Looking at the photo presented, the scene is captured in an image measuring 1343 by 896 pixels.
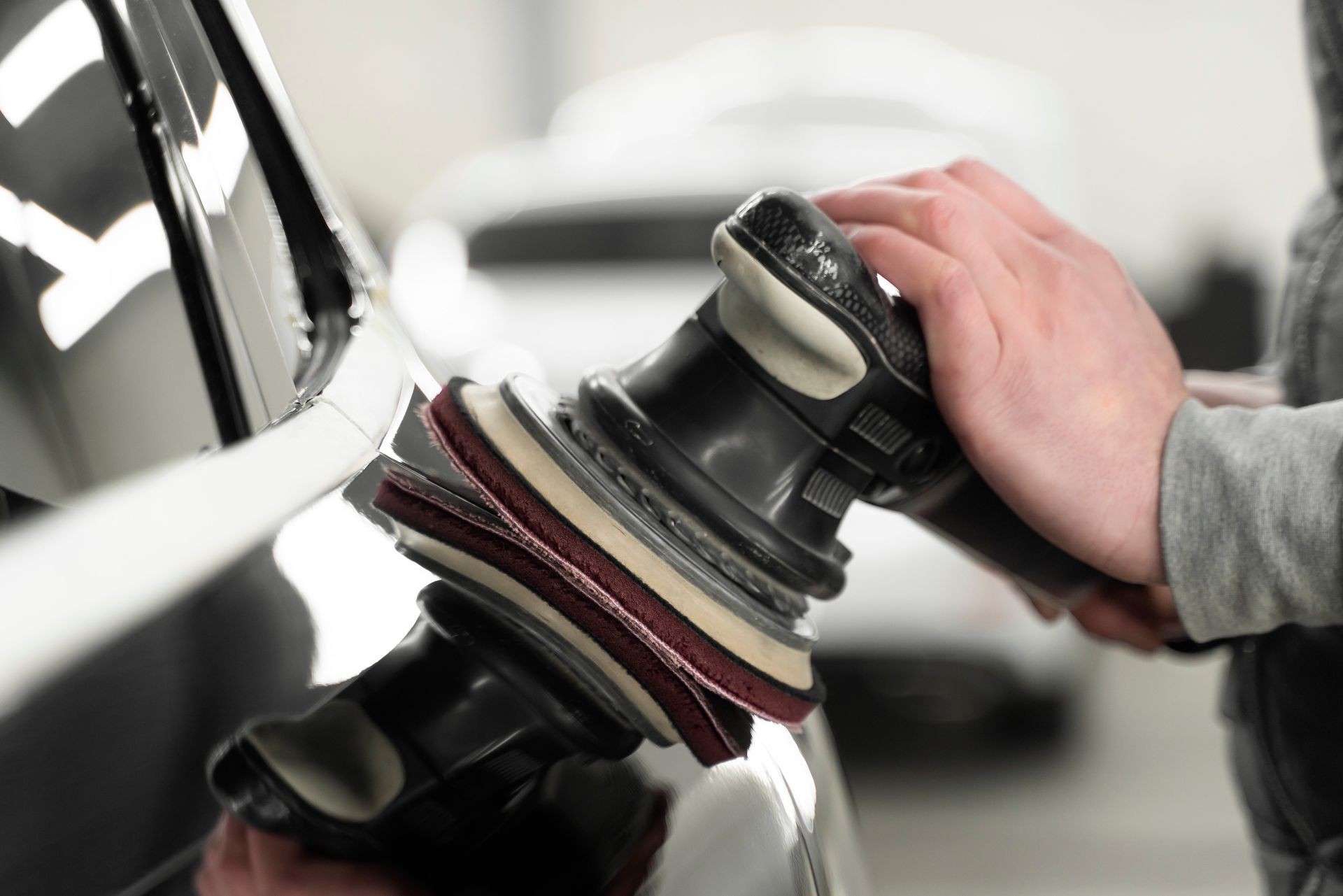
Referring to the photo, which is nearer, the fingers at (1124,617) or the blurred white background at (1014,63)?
the fingers at (1124,617)

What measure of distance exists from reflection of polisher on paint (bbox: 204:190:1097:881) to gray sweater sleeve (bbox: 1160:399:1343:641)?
165 mm

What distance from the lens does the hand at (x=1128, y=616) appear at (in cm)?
89

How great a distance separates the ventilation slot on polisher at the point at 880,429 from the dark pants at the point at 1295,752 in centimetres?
41

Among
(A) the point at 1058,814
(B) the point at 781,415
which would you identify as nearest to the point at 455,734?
(B) the point at 781,415

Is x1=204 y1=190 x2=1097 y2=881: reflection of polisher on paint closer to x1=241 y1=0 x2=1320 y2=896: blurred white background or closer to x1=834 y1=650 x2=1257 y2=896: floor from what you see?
x1=834 y1=650 x2=1257 y2=896: floor

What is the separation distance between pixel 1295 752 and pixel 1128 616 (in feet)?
0.47

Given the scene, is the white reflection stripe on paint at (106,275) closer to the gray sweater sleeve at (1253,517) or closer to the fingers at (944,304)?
the fingers at (944,304)

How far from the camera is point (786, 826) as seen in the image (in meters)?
0.49

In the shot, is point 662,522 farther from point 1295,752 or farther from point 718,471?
point 1295,752

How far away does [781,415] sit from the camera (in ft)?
1.91

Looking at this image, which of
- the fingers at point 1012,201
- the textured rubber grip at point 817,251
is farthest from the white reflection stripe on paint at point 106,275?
the fingers at point 1012,201

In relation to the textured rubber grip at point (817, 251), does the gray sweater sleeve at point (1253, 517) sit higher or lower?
lower

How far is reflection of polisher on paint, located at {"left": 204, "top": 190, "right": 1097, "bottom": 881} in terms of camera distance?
16.9 inches

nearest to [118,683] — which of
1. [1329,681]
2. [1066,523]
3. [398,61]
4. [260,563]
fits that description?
[260,563]
